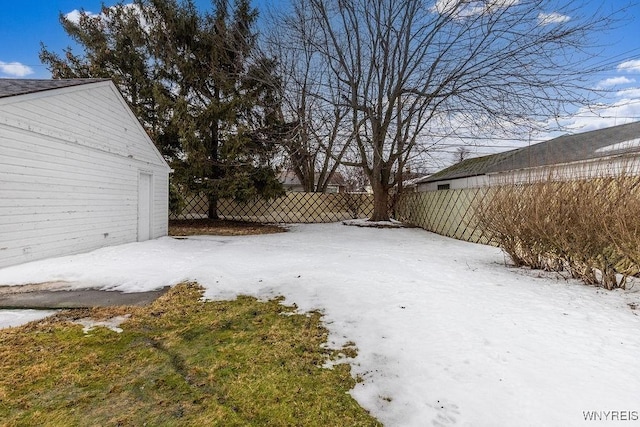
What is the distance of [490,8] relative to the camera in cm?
801

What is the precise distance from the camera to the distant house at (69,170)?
4.21 meters

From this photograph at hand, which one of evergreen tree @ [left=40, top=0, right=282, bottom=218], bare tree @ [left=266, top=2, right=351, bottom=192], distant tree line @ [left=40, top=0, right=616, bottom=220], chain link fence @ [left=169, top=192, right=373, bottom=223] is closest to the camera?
distant tree line @ [left=40, top=0, right=616, bottom=220]

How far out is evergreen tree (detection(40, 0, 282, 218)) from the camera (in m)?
10.3

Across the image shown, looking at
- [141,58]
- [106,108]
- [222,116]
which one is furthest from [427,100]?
[141,58]

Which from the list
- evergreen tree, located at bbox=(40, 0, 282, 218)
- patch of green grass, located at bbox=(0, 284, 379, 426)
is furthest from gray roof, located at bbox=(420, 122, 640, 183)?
evergreen tree, located at bbox=(40, 0, 282, 218)

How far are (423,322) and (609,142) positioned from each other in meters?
8.24

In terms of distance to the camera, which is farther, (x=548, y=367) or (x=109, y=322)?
(x=109, y=322)

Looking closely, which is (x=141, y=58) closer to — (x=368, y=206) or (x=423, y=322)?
(x=368, y=206)

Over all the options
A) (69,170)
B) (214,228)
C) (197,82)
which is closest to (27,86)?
(69,170)

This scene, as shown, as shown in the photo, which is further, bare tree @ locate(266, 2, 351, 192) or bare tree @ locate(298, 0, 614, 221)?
bare tree @ locate(266, 2, 351, 192)

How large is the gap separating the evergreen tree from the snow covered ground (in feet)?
17.7

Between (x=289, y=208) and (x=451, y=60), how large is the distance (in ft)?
26.0

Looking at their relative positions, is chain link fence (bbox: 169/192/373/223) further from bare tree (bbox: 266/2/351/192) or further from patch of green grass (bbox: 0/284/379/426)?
patch of green grass (bbox: 0/284/379/426)

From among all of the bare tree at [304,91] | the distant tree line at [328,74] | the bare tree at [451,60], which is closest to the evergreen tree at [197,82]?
the distant tree line at [328,74]
